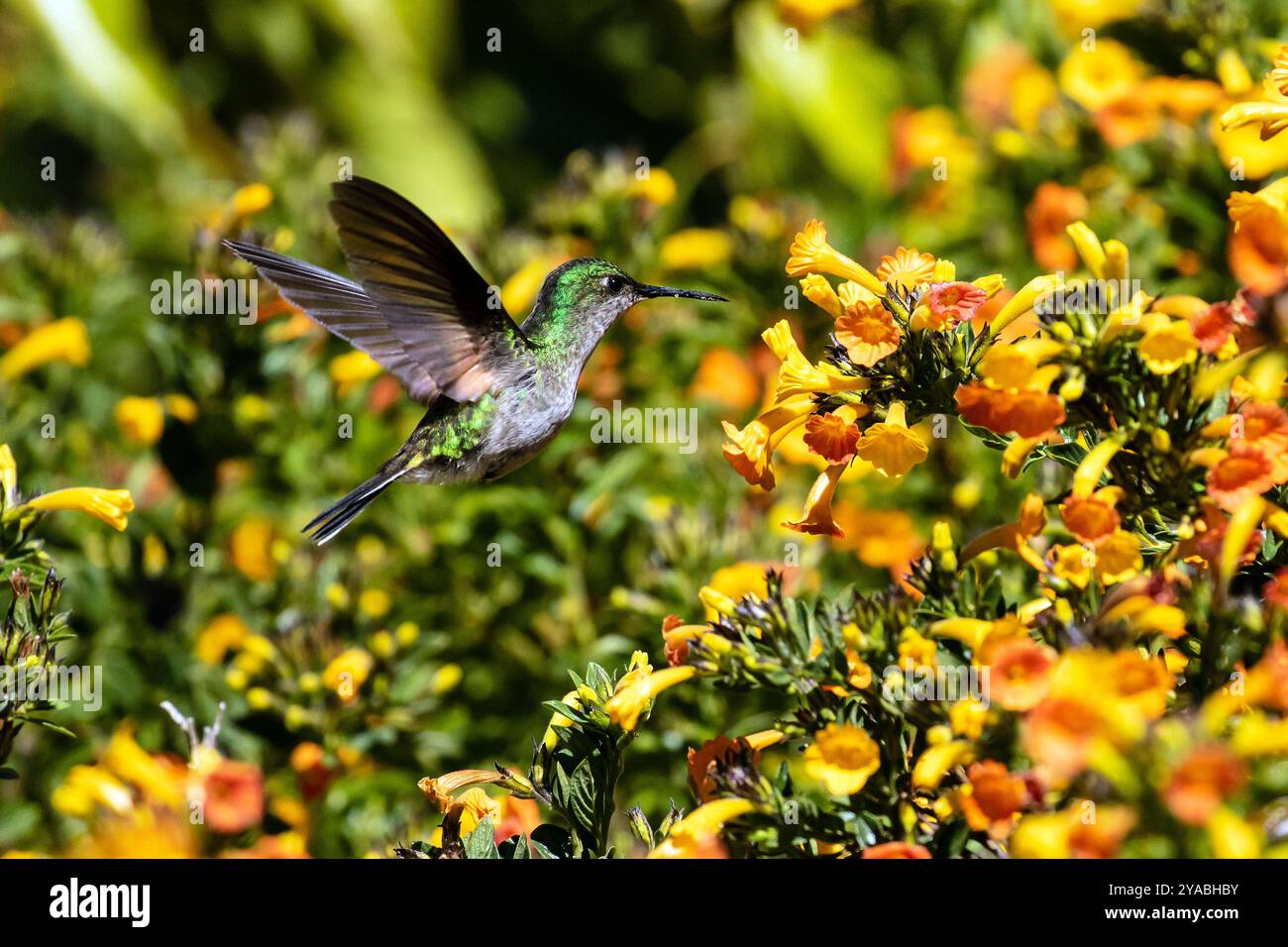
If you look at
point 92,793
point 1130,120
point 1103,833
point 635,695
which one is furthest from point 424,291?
point 1130,120

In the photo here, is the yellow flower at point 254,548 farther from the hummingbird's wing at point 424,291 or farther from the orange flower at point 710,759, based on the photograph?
the orange flower at point 710,759

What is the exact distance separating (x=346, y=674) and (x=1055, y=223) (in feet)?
5.37

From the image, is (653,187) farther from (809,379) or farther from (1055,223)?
(809,379)

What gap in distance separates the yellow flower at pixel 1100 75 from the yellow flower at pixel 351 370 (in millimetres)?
1506

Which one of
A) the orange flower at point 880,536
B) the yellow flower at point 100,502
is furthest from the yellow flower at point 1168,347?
the yellow flower at point 100,502

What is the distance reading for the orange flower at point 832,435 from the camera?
1393 mm

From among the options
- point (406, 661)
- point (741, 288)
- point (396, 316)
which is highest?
point (741, 288)

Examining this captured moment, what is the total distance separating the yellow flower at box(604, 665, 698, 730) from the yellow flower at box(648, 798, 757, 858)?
144 millimetres

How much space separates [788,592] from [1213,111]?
3.67 feet

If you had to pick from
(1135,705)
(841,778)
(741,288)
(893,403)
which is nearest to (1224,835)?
(1135,705)

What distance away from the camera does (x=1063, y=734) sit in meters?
1.07

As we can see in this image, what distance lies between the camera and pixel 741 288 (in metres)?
2.96

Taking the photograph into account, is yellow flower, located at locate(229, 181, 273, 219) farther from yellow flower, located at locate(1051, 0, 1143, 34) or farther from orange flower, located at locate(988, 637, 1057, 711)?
orange flower, located at locate(988, 637, 1057, 711)
